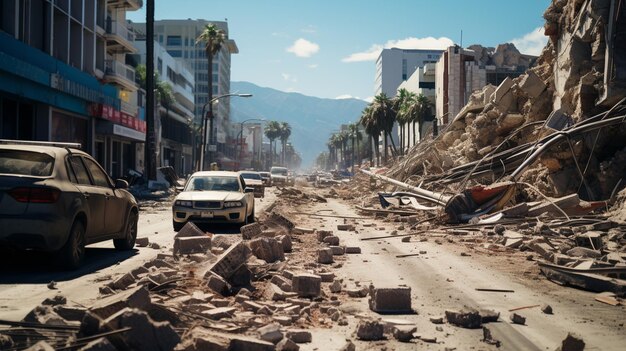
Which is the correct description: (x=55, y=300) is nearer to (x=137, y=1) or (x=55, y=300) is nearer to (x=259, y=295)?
(x=259, y=295)

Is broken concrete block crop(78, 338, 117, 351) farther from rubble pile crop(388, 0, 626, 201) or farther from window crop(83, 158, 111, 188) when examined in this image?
rubble pile crop(388, 0, 626, 201)

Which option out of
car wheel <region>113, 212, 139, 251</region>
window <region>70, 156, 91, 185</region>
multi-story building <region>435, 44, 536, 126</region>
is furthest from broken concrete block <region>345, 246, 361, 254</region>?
multi-story building <region>435, 44, 536, 126</region>

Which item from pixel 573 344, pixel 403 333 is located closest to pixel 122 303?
pixel 403 333

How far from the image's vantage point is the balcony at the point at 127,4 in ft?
164

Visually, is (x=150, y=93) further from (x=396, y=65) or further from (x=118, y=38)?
(x=396, y=65)

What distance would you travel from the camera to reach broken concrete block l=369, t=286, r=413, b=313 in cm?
672

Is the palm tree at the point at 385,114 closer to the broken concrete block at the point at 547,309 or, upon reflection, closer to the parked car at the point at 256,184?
the parked car at the point at 256,184

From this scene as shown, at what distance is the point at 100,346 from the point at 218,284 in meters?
3.16

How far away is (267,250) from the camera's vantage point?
33.0ft

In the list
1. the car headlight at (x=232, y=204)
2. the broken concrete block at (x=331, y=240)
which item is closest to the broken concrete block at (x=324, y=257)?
the broken concrete block at (x=331, y=240)

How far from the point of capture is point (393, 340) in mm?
5551

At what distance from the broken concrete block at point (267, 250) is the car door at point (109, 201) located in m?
2.52

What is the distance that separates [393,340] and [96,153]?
4173 centimetres

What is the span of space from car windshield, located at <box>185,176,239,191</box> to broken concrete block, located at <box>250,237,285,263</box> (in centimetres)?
705
